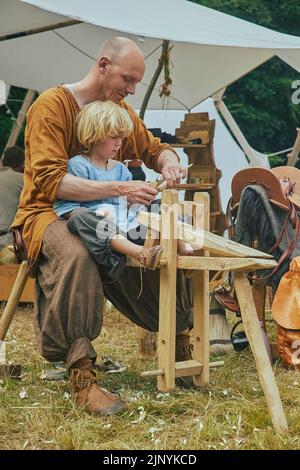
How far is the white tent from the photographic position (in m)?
6.05

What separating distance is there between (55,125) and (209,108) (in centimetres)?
685

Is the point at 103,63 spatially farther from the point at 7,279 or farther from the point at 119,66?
the point at 7,279

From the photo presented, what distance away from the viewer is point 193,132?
6.88 metres

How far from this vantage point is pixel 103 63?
3689 mm

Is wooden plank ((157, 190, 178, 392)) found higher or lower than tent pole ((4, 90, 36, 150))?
higher

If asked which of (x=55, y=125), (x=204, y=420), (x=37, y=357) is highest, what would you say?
(x=55, y=125)

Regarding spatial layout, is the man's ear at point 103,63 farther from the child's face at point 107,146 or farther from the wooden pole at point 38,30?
the wooden pole at point 38,30

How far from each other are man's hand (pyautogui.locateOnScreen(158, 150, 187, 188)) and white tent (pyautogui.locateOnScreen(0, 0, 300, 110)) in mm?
1955

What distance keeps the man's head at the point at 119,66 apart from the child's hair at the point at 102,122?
0.15 m

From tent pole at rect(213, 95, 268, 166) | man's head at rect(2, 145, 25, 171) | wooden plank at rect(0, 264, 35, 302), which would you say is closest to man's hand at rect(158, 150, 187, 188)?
wooden plank at rect(0, 264, 35, 302)

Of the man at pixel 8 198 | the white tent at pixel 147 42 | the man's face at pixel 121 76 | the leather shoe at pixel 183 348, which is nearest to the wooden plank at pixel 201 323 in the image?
the leather shoe at pixel 183 348

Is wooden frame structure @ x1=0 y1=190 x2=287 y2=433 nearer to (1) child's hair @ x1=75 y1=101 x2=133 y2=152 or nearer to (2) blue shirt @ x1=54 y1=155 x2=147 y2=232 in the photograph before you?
(2) blue shirt @ x1=54 y1=155 x2=147 y2=232
